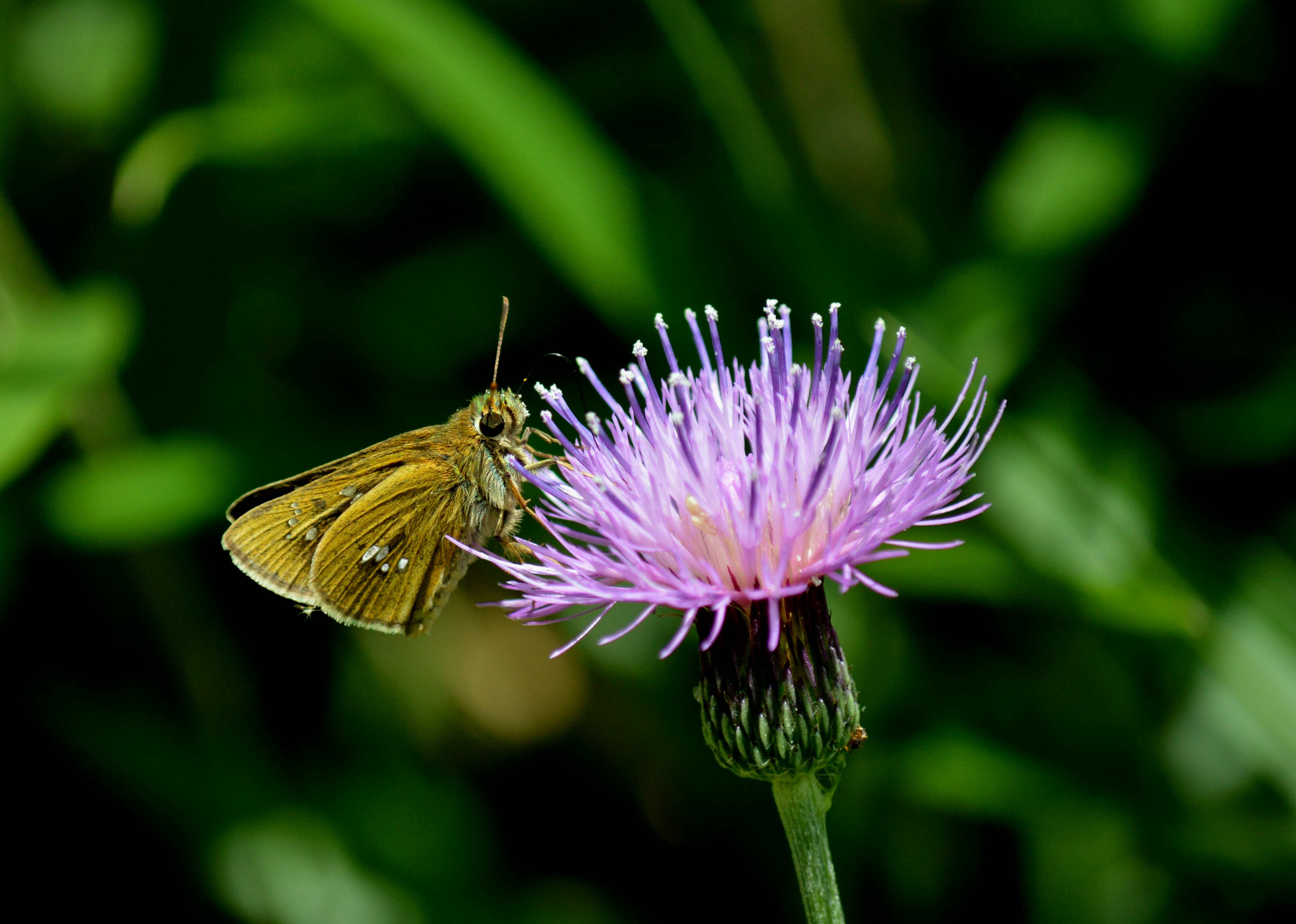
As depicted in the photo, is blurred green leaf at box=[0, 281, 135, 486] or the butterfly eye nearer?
the butterfly eye

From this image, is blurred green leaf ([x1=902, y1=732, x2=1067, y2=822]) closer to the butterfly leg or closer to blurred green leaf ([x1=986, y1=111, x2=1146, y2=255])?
the butterfly leg

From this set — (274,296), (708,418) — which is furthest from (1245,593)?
(274,296)

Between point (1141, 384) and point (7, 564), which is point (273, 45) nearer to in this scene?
point (7, 564)

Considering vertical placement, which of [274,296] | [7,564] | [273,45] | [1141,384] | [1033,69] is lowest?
[7,564]

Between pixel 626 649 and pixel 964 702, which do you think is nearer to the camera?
pixel 964 702

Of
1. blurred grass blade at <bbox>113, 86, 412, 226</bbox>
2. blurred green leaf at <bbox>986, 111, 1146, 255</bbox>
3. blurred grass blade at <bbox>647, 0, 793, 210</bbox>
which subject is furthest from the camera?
blurred grass blade at <bbox>113, 86, 412, 226</bbox>

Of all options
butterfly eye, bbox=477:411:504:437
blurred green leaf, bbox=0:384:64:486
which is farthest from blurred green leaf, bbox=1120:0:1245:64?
blurred green leaf, bbox=0:384:64:486

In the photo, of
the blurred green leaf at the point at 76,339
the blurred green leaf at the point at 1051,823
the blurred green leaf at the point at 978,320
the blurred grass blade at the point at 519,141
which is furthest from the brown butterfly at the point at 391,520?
the blurred green leaf at the point at 1051,823

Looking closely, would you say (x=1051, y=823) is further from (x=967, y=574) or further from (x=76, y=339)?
(x=76, y=339)
